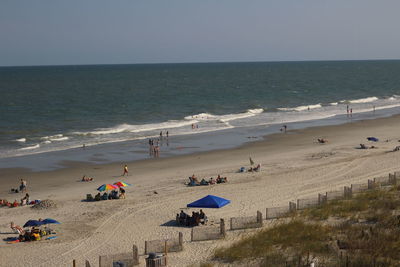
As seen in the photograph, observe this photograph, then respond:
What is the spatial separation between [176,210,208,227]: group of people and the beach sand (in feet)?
1.61

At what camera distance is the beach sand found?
18.9 m

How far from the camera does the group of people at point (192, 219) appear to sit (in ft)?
68.8

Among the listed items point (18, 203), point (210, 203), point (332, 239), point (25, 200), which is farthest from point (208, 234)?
point (18, 203)

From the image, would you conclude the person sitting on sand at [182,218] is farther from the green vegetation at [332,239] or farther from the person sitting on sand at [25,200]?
the person sitting on sand at [25,200]

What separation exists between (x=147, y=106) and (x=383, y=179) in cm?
4949

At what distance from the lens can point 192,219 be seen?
2098 cm

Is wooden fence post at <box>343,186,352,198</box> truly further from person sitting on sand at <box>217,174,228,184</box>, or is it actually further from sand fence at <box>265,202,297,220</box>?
person sitting on sand at <box>217,174,228,184</box>

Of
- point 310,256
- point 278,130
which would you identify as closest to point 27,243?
point 310,256

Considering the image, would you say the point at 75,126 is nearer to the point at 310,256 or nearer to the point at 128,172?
the point at 128,172

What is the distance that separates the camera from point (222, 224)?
60.7 ft

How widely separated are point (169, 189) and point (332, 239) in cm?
1330

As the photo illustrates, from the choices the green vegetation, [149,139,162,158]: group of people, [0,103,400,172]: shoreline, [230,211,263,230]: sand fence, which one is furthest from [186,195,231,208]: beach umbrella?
[149,139,162,158]: group of people

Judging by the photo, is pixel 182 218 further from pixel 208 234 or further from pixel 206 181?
pixel 206 181

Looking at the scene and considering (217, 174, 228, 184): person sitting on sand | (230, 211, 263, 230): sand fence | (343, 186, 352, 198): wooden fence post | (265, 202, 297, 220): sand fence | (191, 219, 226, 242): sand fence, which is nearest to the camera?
(191, 219, 226, 242): sand fence
